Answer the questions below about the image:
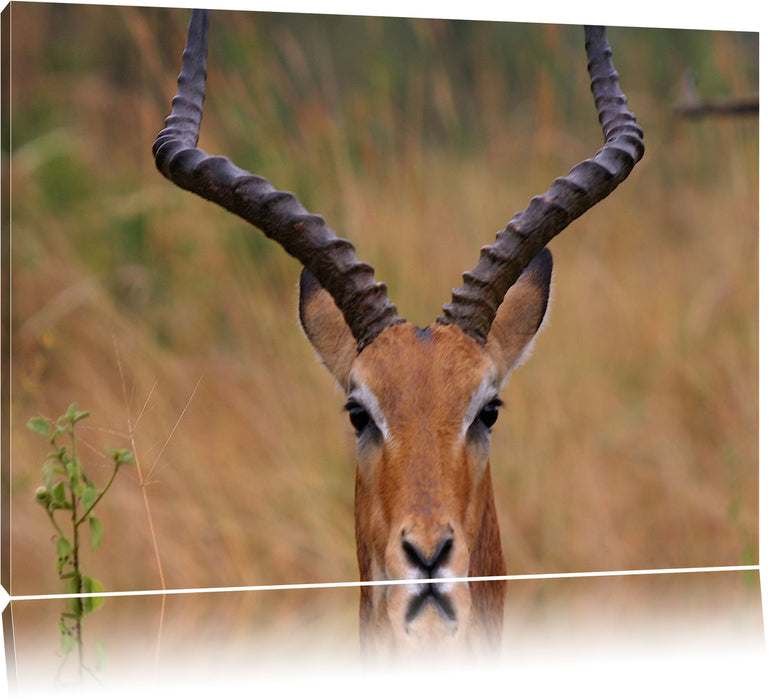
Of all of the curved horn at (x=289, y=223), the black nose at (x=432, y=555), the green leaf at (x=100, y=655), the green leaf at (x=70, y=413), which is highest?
the curved horn at (x=289, y=223)

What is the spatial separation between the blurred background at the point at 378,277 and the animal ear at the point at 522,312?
1.27 m

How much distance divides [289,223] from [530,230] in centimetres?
89

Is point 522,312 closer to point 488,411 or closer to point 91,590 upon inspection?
point 488,411

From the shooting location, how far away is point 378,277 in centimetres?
634

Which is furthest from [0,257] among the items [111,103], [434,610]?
[434,610]

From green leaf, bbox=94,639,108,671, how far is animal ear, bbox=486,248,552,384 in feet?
5.68

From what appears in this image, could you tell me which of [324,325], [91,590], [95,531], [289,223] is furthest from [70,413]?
[289,223]

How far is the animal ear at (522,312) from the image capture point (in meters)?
4.98

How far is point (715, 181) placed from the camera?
21.1 feet

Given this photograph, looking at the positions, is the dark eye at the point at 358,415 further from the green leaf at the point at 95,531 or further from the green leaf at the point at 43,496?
the green leaf at the point at 43,496

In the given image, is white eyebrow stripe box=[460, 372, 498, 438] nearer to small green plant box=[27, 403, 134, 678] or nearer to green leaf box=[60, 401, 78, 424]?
small green plant box=[27, 403, 134, 678]

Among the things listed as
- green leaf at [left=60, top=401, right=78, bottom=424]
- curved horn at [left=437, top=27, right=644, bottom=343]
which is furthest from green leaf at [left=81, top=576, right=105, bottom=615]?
curved horn at [left=437, top=27, right=644, bottom=343]

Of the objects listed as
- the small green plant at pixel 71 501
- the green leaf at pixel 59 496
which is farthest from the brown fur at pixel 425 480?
the green leaf at pixel 59 496

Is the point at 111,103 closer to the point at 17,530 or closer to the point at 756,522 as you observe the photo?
the point at 17,530
